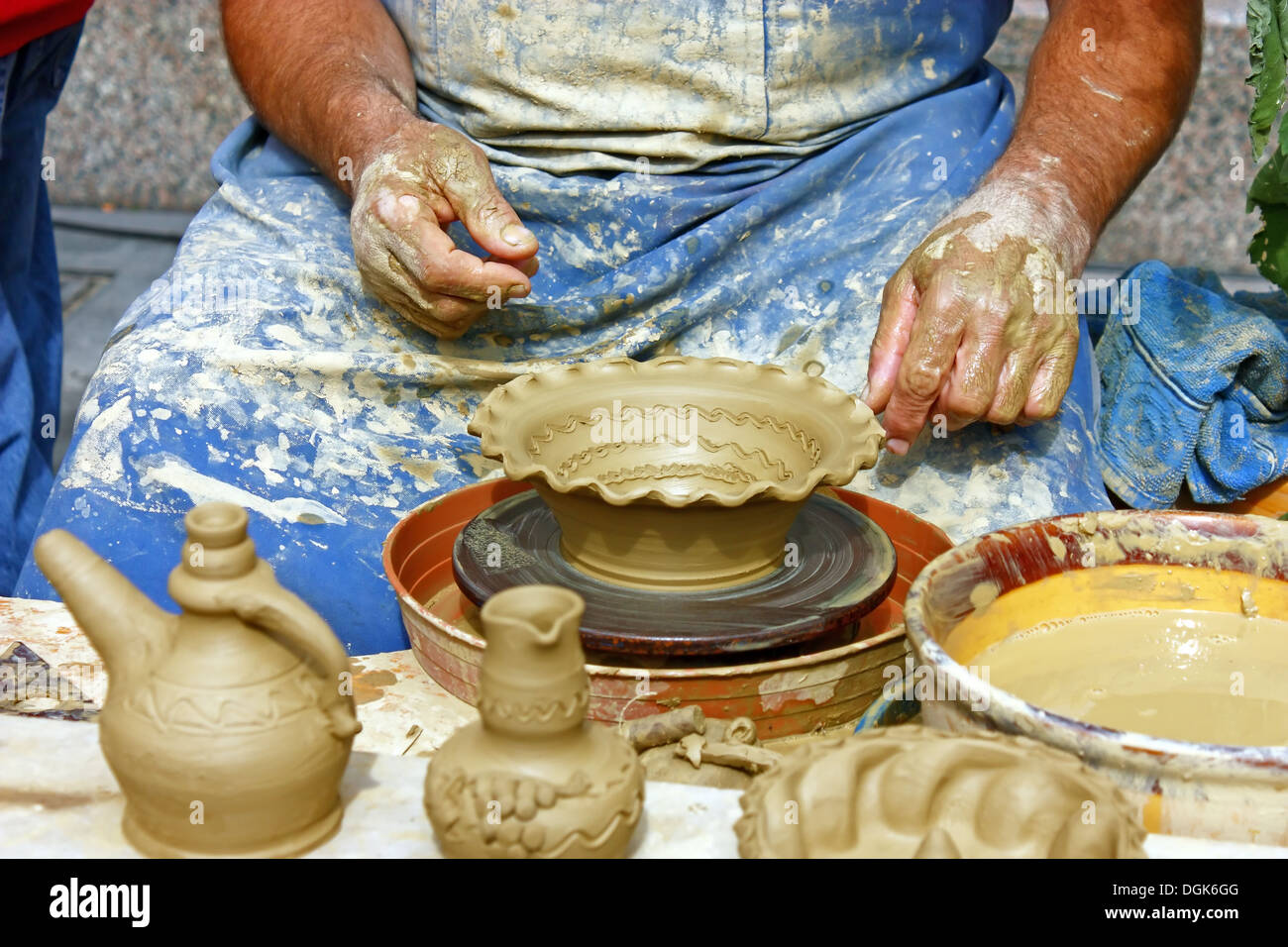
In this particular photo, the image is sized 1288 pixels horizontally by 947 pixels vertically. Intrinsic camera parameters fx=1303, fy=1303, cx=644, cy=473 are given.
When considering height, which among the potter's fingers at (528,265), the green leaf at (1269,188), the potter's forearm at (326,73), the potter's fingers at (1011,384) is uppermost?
the potter's forearm at (326,73)

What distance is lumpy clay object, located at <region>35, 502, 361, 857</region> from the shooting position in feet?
4.17

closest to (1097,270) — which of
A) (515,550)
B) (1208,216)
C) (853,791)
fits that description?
(1208,216)

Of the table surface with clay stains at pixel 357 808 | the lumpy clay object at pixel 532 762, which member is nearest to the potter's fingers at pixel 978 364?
the table surface with clay stains at pixel 357 808

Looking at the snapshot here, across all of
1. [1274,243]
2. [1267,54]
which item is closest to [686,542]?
[1267,54]

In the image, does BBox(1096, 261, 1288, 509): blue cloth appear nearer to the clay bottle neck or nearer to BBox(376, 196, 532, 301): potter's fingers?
BBox(376, 196, 532, 301): potter's fingers

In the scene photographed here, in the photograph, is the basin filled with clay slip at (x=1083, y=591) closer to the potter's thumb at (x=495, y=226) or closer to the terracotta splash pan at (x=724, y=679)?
the terracotta splash pan at (x=724, y=679)

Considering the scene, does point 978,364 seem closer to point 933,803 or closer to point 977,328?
point 977,328

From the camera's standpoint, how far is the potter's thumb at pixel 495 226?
2053 millimetres

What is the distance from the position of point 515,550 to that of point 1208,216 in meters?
4.37

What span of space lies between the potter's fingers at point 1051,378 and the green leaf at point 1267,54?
42 cm

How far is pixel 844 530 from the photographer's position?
6.70 ft

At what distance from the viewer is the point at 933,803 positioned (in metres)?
1.33

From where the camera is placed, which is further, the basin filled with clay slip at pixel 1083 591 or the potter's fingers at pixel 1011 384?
the potter's fingers at pixel 1011 384
